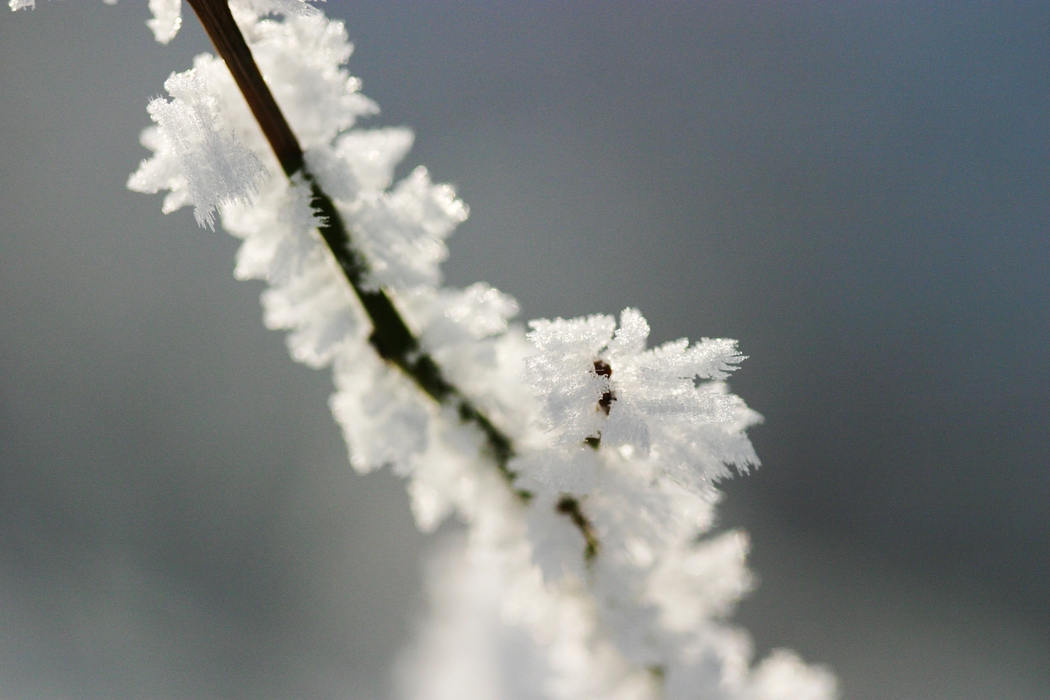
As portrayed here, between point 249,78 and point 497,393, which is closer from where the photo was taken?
point 249,78

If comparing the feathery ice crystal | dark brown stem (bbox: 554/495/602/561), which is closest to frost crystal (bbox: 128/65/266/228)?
the feathery ice crystal

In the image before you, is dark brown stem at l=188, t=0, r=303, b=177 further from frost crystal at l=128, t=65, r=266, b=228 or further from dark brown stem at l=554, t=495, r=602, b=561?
dark brown stem at l=554, t=495, r=602, b=561

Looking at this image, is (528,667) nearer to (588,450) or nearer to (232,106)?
(588,450)

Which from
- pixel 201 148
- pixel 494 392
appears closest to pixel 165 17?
pixel 201 148

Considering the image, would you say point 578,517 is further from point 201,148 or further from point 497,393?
point 201,148

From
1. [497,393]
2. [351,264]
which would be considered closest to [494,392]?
[497,393]

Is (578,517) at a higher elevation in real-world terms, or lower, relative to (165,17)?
lower

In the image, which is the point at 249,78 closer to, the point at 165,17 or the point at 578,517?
the point at 165,17
